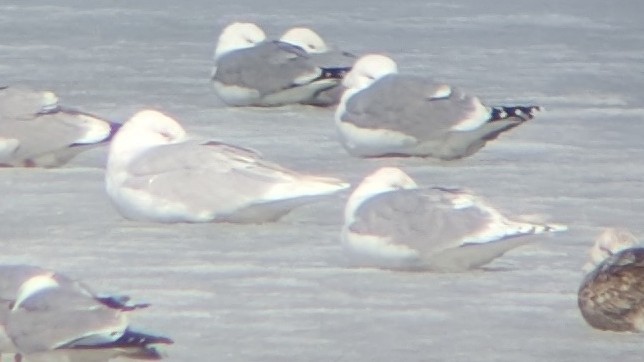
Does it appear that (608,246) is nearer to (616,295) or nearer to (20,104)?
(616,295)

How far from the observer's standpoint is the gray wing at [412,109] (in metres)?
10.9

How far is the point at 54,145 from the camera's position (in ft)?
34.4

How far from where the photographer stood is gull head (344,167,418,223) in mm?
8133

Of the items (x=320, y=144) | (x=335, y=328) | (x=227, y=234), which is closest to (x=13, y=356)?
(x=335, y=328)

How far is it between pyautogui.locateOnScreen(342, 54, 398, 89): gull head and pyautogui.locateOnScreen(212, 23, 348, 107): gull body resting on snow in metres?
1.66

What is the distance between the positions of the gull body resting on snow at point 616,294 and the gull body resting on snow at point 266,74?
20.4 ft

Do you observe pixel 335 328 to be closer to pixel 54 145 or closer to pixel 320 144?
pixel 54 145

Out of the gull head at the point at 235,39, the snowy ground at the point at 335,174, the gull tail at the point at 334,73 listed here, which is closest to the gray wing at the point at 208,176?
the snowy ground at the point at 335,174

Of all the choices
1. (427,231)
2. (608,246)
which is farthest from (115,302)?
(608,246)

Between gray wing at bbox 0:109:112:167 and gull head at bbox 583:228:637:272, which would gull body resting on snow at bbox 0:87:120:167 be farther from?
gull head at bbox 583:228:637:272

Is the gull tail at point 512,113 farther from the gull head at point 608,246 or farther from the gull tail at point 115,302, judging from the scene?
the gull tail at point 115,302

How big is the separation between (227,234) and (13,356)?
255 centimetres

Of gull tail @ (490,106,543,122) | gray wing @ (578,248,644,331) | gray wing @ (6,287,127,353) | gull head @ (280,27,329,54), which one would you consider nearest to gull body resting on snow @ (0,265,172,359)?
gray wing @ (6,287,127,353)

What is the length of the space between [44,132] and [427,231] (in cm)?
334
